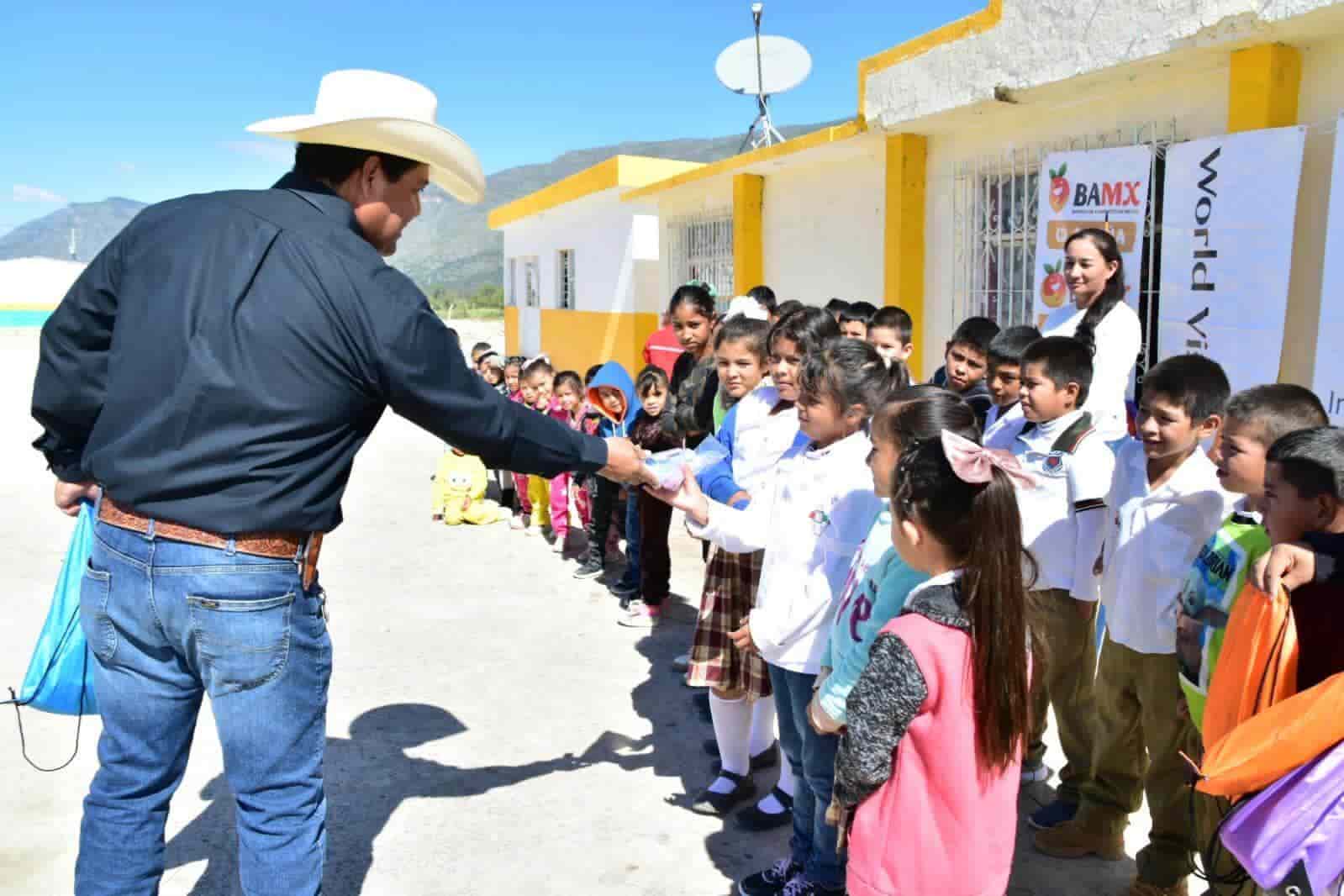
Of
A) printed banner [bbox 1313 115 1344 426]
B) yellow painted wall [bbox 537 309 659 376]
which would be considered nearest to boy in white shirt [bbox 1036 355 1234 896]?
printed banner [bbox 1313 115 1344 426]

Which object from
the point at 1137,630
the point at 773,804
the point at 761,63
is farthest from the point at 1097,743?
the point at 761,63

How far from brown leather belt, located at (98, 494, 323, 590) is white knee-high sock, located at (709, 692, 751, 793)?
1.59m

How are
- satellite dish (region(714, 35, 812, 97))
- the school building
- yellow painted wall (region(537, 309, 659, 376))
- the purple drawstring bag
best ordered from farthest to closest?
yellow painted wall (region(537, 309, 659, 376)) < satellite dish (region(714, 35, 812, 97)) < the school building < the purple drawstring bag

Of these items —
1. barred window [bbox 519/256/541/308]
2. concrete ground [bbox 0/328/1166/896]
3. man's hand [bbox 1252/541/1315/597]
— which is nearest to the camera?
man's hand [bbox 1252/541/1315/597]

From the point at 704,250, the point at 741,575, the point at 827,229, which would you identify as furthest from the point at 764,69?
the point at 741,575

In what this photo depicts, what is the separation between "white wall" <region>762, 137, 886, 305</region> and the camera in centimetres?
757

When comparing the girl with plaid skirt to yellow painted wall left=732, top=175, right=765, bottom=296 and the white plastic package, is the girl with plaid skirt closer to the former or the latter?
the white plastic package

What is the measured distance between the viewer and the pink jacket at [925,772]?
69.5 inches

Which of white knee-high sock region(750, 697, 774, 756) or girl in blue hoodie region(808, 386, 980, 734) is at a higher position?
girl in blue hoodie region(808, 386, 980, 734)

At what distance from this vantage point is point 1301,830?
1.71 m

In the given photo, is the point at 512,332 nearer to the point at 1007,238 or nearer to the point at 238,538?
the point at 1007,238

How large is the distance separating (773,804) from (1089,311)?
2.32 m

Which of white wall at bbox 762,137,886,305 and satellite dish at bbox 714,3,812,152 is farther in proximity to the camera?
satellite dish at bbox 714,3,812,152

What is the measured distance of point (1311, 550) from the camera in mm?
1923
